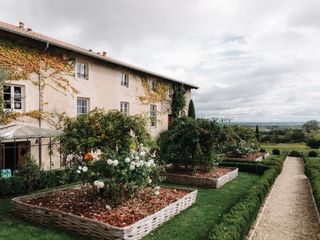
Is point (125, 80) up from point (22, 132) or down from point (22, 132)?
up

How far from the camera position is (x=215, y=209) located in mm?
7820

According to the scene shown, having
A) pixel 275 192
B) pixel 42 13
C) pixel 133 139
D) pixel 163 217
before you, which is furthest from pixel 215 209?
→ pixel 42 13

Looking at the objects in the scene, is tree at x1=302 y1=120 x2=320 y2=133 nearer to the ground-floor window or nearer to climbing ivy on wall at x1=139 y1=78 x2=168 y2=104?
climbing ivy on wall at x1=139 y1=78 x2=168 y2=104

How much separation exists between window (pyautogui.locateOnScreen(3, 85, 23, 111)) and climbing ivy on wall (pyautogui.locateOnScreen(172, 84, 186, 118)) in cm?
1505

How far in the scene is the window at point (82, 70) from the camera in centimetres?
1566

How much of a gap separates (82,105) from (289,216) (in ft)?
39.5

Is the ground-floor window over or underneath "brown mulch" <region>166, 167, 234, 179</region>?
over

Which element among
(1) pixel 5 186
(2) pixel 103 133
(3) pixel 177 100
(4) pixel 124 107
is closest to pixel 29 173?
(1) pixel 5 186

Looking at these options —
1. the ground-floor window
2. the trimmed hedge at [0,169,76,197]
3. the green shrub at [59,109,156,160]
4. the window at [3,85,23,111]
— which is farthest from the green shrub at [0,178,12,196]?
the window at [3,85,23,111]

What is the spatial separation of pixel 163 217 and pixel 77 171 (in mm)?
2268

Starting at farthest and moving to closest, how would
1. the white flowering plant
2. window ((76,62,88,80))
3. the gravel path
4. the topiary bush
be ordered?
window ((76,62,88,80)) → the topiary bush → the white flowering plant → the gravel path

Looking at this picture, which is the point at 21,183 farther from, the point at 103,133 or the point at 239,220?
the point at 239,220

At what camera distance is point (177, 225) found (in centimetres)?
650

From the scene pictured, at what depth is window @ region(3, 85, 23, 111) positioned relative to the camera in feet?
39.2
